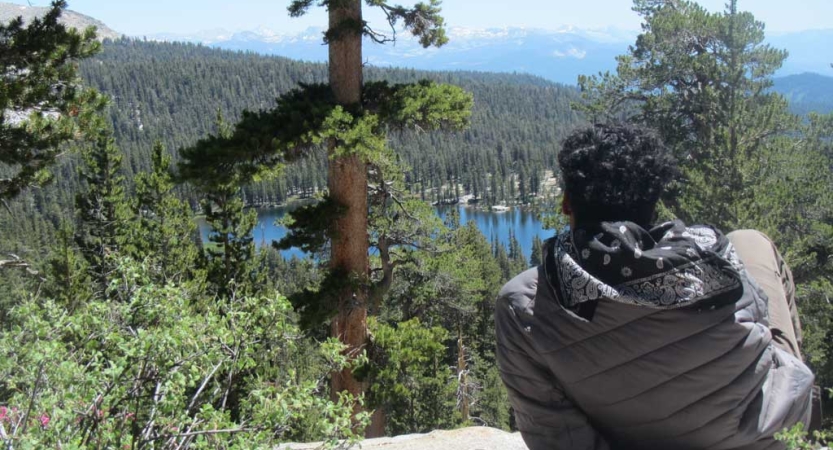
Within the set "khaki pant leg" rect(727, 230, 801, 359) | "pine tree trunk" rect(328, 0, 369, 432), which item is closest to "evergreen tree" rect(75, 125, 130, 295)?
"pine tree trunk" rect(328, 0, 369, 432)

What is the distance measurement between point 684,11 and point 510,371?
17.2 metres

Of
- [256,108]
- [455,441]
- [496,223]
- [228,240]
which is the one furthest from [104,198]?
[496,223]

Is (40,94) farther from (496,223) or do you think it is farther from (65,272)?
(496,223)

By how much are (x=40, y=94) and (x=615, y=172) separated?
635cm

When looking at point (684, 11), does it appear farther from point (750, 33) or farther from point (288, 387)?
point (288, 387)

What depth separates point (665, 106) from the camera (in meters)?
15.8

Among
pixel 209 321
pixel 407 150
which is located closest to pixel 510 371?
pixel 209 321

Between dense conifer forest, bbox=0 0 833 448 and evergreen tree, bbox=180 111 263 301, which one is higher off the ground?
dense conifer forest, bbox=0 0 833 448

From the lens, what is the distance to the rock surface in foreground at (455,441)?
5629 millimetres

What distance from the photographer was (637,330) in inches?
73.0

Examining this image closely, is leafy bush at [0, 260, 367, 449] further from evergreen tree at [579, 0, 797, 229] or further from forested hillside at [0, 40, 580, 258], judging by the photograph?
forested hillside at [0, 40, 580, 258]

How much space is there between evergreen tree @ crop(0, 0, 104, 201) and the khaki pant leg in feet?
21.1

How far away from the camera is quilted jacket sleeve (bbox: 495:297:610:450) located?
198cm

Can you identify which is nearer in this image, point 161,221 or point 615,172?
point 615,172
